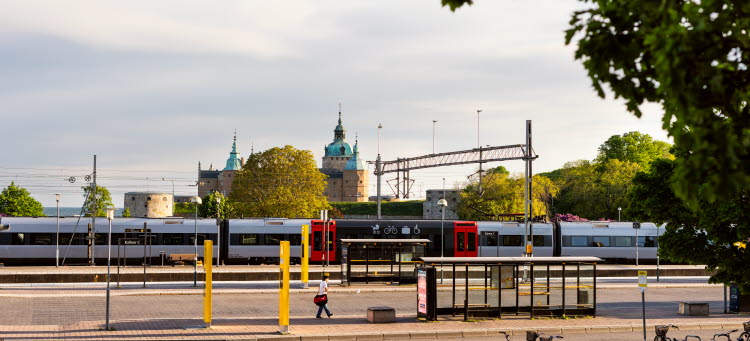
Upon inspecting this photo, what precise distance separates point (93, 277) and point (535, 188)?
209 ft

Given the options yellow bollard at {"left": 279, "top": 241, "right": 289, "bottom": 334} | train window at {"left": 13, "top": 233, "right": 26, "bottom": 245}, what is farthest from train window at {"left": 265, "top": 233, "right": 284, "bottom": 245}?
yellow bollard at {"left": 279, "top": 241, "right": 289, "bottom": 334}

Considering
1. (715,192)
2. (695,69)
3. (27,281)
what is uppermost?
(695,69)

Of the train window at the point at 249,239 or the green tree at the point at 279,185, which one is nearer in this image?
the train window at the point at 249,239

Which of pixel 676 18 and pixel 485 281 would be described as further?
pixel 485 281

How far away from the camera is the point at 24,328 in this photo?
24156 millimetres

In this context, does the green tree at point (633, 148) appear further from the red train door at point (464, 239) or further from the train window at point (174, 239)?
the train window at point (174, 239)

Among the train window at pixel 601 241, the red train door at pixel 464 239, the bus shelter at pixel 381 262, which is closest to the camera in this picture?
the bus shelter at pixel 381 262

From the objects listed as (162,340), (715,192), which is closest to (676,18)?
(715,192)

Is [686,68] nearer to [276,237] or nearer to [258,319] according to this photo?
[258,319]

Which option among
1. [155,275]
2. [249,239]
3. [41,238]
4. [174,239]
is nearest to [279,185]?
[249,239]

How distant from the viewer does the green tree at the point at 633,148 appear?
109 metres

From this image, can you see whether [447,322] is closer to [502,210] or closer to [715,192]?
[715,192]

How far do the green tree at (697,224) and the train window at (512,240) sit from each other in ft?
97.3

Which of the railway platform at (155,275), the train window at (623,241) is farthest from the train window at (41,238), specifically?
the train window at (623,241)
